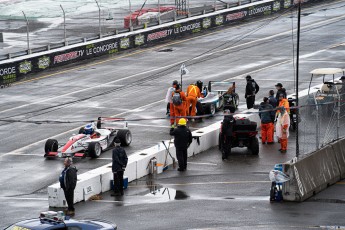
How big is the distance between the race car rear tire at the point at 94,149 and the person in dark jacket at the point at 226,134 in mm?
3326

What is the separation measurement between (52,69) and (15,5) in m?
29.5

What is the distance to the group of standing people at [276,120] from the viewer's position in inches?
1061

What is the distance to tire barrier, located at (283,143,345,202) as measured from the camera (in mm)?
21594

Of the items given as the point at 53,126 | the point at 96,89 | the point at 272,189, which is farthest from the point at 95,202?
the point at 96,89

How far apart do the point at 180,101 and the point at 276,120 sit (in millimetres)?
3141

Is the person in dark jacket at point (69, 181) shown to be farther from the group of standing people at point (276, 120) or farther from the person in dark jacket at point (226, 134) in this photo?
the group of standing people at point (276, 120)

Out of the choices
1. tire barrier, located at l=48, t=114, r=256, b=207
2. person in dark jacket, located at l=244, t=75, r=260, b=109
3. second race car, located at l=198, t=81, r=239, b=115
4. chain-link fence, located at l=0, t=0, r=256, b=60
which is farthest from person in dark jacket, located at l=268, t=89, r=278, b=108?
chain-link fence, located at l=0, t=0, r=256, b=60

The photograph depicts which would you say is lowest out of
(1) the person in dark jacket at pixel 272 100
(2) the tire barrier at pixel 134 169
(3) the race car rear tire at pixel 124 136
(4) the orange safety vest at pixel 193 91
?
(3) the race car rear tire at pixel 124 136

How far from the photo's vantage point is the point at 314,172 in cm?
2256

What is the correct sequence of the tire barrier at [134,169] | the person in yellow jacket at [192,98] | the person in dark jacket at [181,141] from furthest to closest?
the person in yellow jacket at [192,98] → the person in dark jacket at [181,141] → the tire barrier at [134,169]

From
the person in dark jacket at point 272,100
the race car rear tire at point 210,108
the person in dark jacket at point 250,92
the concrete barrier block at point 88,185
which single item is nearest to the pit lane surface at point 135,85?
the race car rear tire at point 210,108

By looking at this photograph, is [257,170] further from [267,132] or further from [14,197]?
[14,197]

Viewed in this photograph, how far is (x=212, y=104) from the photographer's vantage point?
33062 mm

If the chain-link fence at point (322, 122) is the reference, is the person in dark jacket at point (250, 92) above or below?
below
